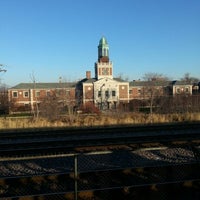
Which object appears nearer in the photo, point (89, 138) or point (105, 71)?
point (89, 138)

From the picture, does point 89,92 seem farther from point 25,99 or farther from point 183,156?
point 183,156

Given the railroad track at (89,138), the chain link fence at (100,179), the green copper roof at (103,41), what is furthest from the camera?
the green copper roof at (103,41)

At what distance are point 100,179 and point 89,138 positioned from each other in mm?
6380

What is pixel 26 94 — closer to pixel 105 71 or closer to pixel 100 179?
pixel 105 71

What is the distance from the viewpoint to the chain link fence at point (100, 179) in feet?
22.0

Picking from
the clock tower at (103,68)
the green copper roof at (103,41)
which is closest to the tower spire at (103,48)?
the green copper roof at (103,41)

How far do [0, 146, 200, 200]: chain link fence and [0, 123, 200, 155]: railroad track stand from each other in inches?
54.8

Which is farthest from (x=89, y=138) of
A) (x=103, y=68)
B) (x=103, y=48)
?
(x=103, y=48)

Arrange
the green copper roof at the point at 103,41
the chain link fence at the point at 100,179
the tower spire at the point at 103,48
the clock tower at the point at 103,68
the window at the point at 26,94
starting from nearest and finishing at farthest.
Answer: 1. the chain link fence at the point at 100,179
2. the window at the point at 26,94
3. the clock tower at the point at 103,68
4. the tower spire at the point at 103,48
5. the green copper roof at the point at 103,41

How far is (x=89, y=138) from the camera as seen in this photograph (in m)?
14.1

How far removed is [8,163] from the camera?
9.52m

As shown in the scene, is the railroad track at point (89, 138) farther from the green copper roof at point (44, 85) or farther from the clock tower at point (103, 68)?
the clock tower at point (103, 68)

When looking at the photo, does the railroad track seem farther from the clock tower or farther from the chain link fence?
the clock tower

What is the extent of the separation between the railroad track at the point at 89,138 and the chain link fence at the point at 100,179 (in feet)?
4.57
